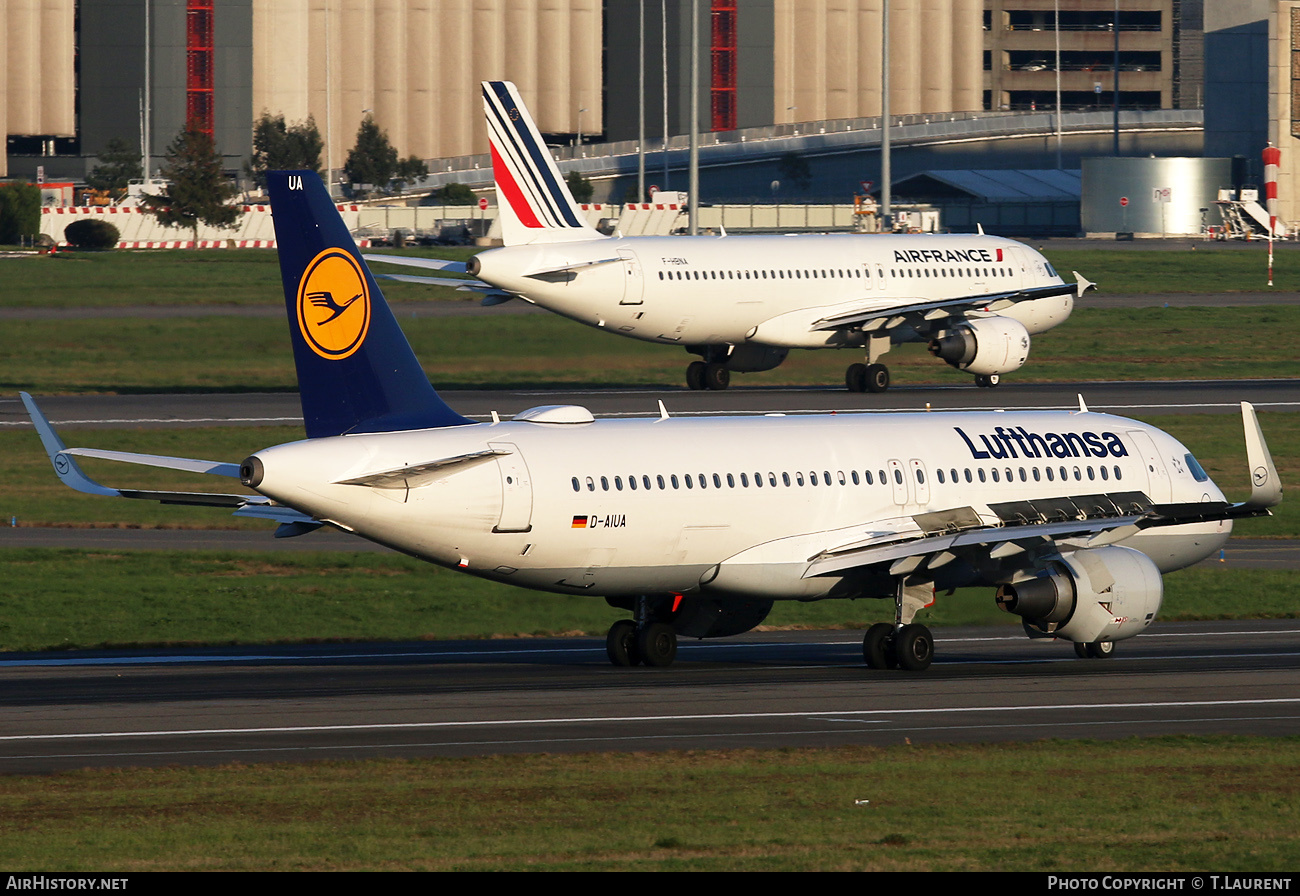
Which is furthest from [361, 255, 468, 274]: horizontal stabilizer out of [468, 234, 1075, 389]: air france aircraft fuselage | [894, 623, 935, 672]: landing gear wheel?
[894, 623, 935, 672]: landing gear wheel

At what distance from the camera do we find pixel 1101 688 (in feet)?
108

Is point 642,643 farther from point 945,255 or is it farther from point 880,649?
point 945,255

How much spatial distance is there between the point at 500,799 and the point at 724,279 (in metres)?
51.7

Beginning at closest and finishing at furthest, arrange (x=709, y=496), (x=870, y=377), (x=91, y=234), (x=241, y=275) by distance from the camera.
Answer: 1. (x=709, y=496)
2. (x=870, y=377)
3. (x=241, y=275)
4. (x=91, y=234)

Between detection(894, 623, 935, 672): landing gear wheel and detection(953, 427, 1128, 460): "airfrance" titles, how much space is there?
156 inches

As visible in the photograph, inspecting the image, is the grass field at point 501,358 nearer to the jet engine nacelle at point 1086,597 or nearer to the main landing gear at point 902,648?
the main landing gear at point 902,648

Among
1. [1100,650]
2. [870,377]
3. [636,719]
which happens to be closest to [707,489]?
[636,719]

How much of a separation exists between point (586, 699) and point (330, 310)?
7.27 m

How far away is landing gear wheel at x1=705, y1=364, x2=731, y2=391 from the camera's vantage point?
75938mm

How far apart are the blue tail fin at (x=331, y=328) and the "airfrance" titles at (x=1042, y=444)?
11.1 meters

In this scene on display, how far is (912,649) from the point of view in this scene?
115 feet

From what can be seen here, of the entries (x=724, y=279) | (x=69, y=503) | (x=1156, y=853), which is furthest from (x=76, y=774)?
(x=724, y=279)

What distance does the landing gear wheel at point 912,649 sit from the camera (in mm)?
34906

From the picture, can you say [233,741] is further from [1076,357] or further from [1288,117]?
[1288,117]
